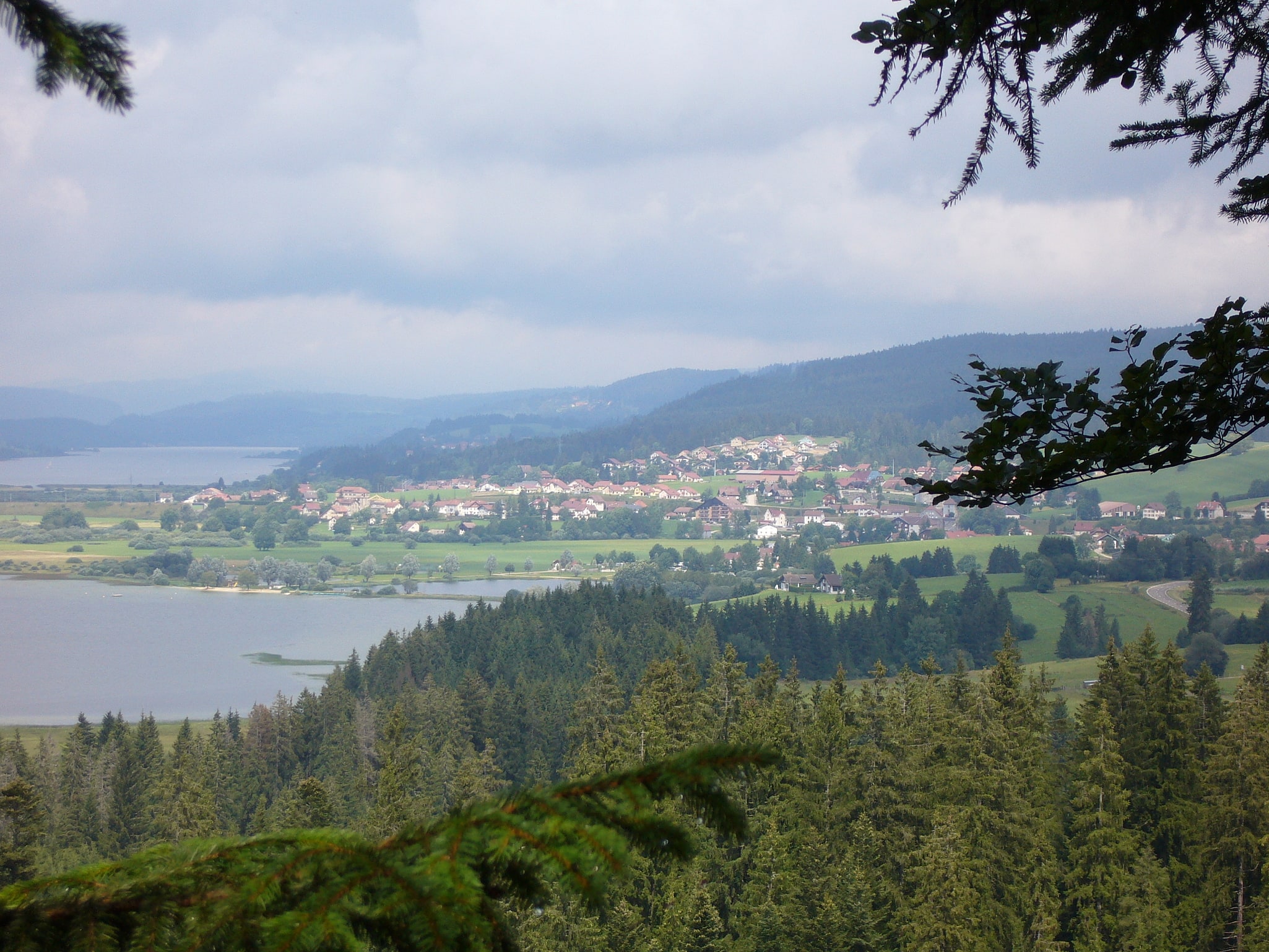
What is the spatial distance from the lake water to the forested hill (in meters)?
16.0

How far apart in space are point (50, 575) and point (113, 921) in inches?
3257

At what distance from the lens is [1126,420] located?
10.7ft

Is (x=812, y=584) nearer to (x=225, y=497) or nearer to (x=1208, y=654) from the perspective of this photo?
(x=1208, y=654)

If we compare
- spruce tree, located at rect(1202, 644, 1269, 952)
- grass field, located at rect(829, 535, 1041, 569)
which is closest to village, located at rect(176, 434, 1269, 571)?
grass field, located at rect(829, 535, 1041, 569)

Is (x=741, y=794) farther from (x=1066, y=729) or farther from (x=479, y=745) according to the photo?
(x=479, y=745)

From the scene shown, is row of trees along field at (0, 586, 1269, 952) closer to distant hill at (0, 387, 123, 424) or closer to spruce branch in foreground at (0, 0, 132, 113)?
spruce branch in foreground at (0, 0, 132, 113)

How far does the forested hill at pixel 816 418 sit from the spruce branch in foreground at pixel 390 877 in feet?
384

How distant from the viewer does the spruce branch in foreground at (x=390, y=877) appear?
4.33ft

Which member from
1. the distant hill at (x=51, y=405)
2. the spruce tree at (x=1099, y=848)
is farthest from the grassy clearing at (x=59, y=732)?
the distant hill at (x=51, y=405)

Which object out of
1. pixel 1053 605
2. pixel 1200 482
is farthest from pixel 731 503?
pixel 1053 605

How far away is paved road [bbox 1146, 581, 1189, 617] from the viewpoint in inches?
2024

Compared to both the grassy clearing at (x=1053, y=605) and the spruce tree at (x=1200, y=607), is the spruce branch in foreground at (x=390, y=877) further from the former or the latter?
the spruce tree at (x=1200, y=607)

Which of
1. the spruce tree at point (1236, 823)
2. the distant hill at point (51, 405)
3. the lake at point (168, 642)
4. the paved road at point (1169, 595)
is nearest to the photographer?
the spruce tree at point (1236, 823)

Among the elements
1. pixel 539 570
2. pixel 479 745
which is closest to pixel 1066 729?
pixel 479 745
